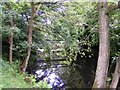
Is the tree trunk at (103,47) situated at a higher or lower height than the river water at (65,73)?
higher

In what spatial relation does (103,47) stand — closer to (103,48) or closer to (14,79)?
(103,48)

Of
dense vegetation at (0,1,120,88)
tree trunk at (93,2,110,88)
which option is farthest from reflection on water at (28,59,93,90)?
tree trunk at (93,2,110,88)

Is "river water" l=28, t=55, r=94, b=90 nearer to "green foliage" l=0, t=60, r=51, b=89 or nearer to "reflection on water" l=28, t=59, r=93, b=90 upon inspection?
"reflection on water" l=28, t=59, r=93, b=90

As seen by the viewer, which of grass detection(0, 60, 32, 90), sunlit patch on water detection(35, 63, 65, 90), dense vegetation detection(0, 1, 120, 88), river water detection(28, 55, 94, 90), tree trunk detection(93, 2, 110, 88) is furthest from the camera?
river water detection(28, 55, 94, 90)

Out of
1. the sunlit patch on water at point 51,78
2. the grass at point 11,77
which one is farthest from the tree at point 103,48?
the sunlit patch on water at point 51,78

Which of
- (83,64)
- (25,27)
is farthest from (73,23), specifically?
(83,64)

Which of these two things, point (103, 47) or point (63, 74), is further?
point (63, 74)

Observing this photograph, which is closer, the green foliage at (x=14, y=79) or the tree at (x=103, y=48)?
the tree at (x=103, y=48)

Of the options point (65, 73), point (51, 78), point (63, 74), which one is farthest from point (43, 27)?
point (65, 73)

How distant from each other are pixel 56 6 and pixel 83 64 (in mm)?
6147

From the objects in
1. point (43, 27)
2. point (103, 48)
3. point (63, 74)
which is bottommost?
point (63, 74)

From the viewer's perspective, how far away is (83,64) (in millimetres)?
14969

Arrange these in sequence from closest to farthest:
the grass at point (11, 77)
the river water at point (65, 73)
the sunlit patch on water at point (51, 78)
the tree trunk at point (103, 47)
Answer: the tree trunk at point (103, 47)
the grass at point (11, 77)
the sunlit patch on water at point (51, 78)
the river water at point (65, 73)

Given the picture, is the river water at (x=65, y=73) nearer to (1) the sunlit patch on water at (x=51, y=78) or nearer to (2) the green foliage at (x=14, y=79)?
(1) the sunlit patch on water at (x=51, y=78)
